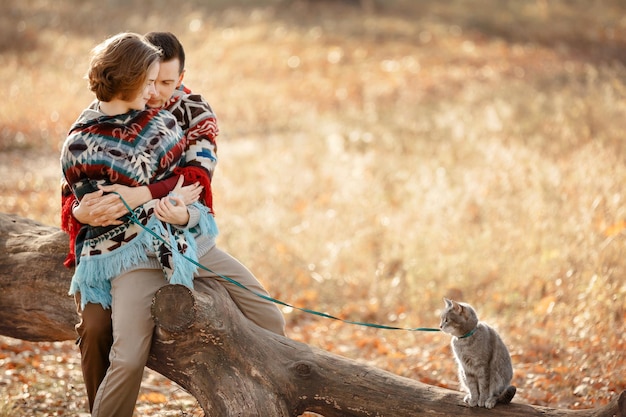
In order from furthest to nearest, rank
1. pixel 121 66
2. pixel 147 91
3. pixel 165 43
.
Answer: pixel 165 43
pixel 147 91
pixel 121 66

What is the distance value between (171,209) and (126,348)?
69 cm

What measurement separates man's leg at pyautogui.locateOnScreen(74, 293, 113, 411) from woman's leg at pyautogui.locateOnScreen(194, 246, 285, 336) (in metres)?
0.48

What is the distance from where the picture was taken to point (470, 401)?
3.64 metres

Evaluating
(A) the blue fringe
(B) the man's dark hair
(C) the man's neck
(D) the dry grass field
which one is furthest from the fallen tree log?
(D) the dry grass field

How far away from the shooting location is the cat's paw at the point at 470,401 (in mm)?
3629

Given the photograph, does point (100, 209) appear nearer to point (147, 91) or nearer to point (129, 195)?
point (129, 195)

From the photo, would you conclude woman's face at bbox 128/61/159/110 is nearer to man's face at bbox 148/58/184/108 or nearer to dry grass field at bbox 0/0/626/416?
man's face at bbox 148/58/184/108

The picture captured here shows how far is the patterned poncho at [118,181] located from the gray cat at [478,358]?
1286 mm

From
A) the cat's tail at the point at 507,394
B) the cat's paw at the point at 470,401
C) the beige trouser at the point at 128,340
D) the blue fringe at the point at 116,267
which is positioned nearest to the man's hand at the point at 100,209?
the blue fringe at the point at 116,267

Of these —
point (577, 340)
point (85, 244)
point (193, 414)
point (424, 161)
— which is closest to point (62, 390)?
point (193, 414)

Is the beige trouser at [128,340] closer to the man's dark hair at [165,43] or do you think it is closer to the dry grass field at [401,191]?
the man's dark hair at [165,43]

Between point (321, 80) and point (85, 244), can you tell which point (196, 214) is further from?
point (321, 80)

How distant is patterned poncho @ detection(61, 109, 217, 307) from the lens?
12.2 feet

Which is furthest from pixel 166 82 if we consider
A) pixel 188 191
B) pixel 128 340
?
pixel 128 340
